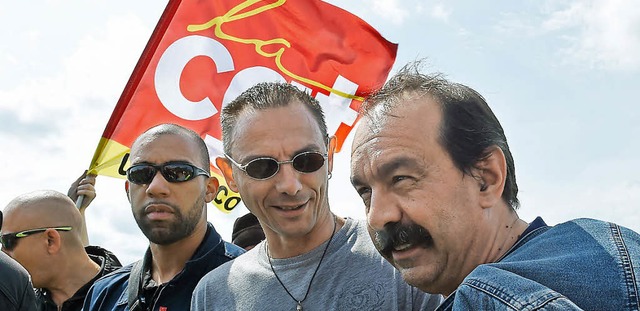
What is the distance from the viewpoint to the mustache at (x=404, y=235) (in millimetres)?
→ 1894

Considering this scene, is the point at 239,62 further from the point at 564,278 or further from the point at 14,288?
the point at 564,278

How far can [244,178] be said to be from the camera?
118 inches

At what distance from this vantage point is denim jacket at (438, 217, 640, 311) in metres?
1.39

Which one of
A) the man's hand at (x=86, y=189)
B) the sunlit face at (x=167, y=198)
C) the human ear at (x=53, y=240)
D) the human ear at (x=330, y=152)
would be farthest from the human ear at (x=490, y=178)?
the man's hand at (x=86, y=189)

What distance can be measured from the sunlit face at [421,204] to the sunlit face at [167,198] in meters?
2.19

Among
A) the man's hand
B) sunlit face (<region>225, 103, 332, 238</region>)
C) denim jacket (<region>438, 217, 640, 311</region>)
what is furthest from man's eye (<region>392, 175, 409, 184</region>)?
the man's hand

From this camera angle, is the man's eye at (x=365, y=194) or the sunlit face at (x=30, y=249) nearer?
the man's eye at (x=365, y=194)

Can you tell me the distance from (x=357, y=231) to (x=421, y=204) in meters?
1.03

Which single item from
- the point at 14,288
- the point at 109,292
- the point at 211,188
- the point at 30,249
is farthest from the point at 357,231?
the point at 30,249

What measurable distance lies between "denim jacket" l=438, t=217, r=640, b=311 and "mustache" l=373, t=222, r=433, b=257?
0.34m

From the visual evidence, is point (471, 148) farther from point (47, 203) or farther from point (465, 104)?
point (47, 203)

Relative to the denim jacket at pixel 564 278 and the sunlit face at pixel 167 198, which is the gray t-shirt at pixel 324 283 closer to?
the sunlit face at pixel 167 198

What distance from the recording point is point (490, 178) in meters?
1.95

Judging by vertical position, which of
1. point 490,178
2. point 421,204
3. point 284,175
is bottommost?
point 284,175
